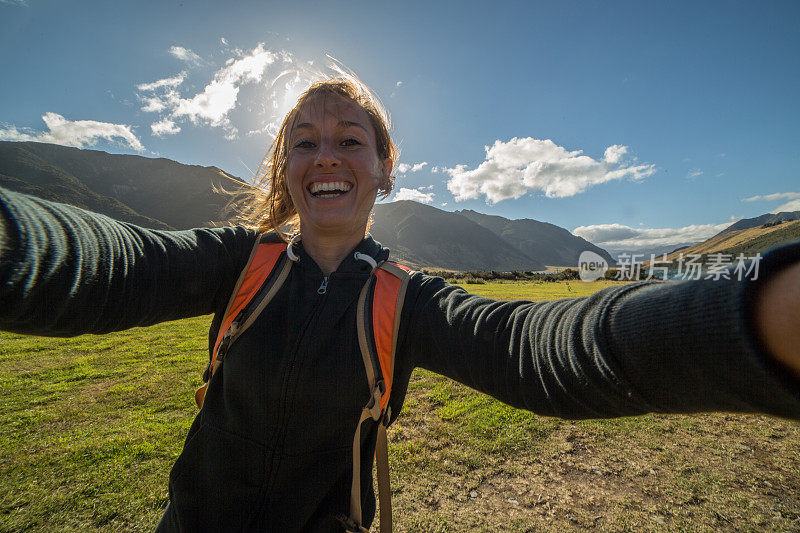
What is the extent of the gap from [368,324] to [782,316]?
4.77ft

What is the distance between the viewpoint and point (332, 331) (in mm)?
1689

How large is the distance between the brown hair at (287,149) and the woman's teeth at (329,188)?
39 centimetres

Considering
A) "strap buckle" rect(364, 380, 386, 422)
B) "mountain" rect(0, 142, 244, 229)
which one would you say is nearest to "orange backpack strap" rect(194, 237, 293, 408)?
"strap buckle" rect(364, 380, 386, 422)

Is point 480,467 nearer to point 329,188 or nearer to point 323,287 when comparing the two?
point 323,287

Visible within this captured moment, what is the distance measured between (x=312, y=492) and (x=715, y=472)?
5264 mm

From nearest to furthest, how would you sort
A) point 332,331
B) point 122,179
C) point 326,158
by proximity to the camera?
1. point 332,331
2. point 326,158
3. point 122,179

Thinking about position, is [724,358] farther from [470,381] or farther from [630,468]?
[630,468]

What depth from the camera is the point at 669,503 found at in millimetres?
3479

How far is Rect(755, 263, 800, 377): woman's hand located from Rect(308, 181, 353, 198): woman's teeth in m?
2.13

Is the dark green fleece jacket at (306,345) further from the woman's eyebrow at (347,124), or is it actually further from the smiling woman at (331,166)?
the woman's eyebrow at (347,124)

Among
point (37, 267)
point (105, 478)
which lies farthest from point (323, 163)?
point (105, 478)

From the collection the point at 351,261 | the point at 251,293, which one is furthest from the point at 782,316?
the point at 251,293

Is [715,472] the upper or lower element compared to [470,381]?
lower

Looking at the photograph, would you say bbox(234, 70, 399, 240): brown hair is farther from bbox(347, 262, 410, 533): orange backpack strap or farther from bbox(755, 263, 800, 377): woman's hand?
bbox(755, 263, 800, 377): woman's hand
